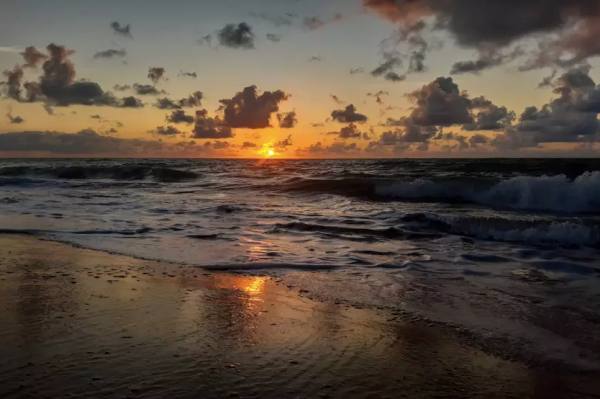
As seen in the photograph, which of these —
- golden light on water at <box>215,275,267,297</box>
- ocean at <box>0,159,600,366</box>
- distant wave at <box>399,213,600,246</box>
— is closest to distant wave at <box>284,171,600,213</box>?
ocean at <box>0,159,600,366</box>

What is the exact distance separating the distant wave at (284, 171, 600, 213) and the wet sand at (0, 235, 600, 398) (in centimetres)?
1505

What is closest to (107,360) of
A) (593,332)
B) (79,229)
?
(593,332)

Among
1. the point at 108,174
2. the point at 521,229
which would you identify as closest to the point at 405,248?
the point at 521,229

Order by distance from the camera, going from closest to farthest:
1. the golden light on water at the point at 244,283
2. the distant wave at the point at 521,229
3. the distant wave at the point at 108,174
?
the golden light on water at the point at 244,283 < the distant wave at the point at 521,229 < the distant wave at the point at 108,174

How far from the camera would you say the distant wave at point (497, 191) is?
18.3 m

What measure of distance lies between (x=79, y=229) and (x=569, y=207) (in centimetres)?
1528

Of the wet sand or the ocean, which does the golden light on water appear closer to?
the wet sand

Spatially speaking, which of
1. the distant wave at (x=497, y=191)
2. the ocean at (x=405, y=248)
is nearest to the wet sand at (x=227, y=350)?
the ocean at (x=405, y=248)

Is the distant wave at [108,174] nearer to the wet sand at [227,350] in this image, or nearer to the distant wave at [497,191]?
the distant wave at [497,191]

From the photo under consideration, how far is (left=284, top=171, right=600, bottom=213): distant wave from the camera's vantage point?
60.2 ft

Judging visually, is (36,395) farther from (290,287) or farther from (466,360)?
(290,287)

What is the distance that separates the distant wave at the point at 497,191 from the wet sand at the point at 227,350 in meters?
15.1

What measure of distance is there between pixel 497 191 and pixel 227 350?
62.5 ft

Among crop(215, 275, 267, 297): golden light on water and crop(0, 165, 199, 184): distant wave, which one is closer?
crop(215, 275, 267, 297): golden light on water
